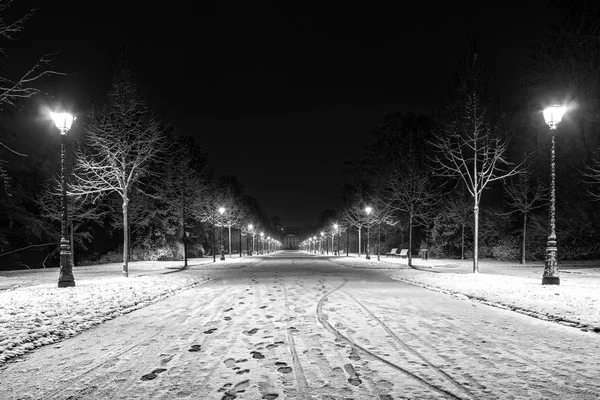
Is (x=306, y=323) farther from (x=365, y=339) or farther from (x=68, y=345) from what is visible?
(x=68, y=345)

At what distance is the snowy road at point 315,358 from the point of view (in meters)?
4.15

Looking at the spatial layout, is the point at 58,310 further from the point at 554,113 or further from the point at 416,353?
the point at 554,113

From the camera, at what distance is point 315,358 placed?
5.27 m

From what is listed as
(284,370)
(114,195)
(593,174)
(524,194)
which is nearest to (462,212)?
(524,194)

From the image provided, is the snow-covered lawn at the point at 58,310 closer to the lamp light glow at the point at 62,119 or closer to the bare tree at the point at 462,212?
the lamp light glow at the point at 62,119

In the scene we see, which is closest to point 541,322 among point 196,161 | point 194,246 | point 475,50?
point 475,50

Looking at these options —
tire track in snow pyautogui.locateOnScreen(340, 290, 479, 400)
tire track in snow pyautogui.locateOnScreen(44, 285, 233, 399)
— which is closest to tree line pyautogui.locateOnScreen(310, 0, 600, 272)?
tire track in snow pyautogui.locateOnScreen(340, 290, 479, 400)

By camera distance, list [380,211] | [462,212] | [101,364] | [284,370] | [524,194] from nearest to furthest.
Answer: [284,370] → [101,364] → [524,194] → [462,212] → [380,211]

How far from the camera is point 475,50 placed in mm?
20125

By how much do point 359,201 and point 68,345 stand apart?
37.3 metres

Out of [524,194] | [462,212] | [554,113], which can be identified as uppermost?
[554,113]

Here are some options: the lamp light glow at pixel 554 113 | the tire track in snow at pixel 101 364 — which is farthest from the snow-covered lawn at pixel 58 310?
the lamp light glow at pixel 554 113

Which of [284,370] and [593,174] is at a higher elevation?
[593,174]

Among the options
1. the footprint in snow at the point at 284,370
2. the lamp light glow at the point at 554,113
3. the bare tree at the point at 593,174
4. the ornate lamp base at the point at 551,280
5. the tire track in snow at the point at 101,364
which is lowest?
the ornate lamp base at the point at 551,280
